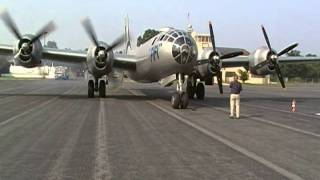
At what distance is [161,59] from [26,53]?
24.2 feet

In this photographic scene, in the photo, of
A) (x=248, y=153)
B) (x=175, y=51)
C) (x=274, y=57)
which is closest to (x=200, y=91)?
(x=274, y=57)

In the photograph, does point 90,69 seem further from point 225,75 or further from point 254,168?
point 225,75

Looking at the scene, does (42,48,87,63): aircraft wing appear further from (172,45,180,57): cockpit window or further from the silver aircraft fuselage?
(172,45,180,57): cockpit window

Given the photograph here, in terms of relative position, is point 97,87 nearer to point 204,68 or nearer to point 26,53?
point 26,53

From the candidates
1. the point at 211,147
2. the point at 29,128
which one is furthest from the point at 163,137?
the point at 29,128

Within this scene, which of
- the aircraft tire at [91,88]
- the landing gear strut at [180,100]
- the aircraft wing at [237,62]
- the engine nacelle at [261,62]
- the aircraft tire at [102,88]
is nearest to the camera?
the landing gear strut at [180,100]

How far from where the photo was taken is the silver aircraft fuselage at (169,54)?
894 inches

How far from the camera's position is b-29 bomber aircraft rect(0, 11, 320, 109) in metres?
23.0

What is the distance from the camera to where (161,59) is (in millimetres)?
24125

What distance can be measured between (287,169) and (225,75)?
95.6 meters

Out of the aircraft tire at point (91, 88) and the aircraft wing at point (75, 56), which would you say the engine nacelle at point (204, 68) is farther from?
the aircraft tire at point (91, 88)

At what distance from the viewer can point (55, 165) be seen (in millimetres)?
8523

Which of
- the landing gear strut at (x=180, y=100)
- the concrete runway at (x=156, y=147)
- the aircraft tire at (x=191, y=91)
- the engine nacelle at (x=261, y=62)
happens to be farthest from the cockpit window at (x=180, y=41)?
the engine nacelle at (x=261, y=62)

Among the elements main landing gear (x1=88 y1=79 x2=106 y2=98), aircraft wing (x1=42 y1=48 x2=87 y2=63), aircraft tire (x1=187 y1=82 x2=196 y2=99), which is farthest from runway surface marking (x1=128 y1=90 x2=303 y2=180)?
main landing gear (x1=88 y1=79 x2=106 y2=98)
